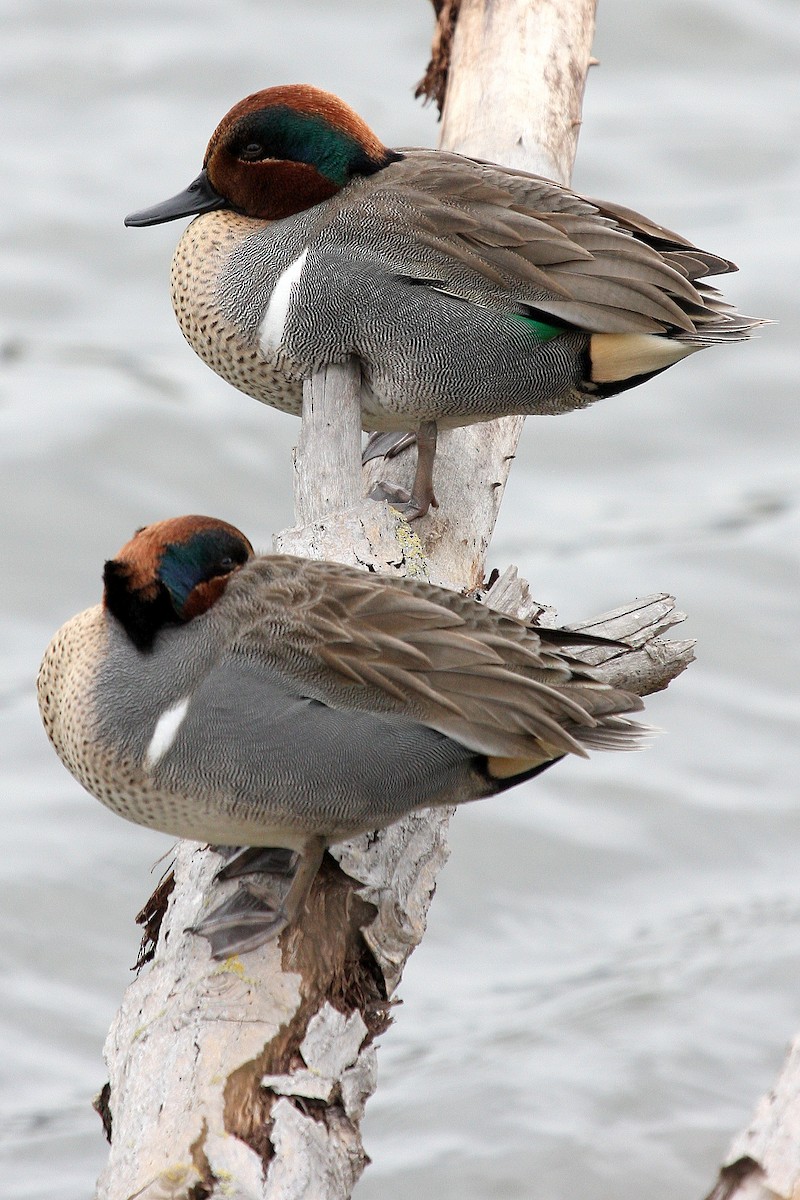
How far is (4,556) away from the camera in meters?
7.34

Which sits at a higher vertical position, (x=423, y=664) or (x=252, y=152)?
(x=252, y=152)

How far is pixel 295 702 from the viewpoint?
9.41 ft

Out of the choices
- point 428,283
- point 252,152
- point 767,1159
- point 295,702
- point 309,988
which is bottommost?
point 309,988

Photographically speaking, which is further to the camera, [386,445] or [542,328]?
[386,445]

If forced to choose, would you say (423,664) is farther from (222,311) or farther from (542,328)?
(222,311)

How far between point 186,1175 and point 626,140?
8.65m

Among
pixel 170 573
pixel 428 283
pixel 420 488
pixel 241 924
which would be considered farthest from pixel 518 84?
pixel 241 924

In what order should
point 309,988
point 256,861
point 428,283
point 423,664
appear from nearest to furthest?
point 309,988 → point 423,664 → point 256,861 → point 428,283

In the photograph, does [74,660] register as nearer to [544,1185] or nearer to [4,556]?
[544,1185]

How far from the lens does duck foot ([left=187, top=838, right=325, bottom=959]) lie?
2.75 metres

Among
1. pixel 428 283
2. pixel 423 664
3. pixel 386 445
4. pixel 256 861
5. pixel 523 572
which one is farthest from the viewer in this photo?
pixel 523 572

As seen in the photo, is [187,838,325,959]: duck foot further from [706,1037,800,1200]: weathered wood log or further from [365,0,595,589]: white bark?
[365,0,595,589]: white bark

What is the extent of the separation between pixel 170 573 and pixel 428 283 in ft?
3.71

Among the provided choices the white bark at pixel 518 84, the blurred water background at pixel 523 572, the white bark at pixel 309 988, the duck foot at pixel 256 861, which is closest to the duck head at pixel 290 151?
the white bark at pixel 309 988
